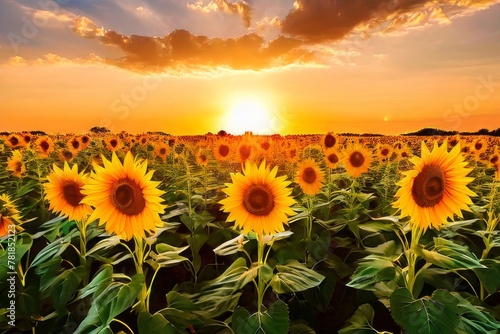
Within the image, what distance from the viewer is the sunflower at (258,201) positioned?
10.1 ft

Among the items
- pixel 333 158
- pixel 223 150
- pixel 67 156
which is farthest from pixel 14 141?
pixel 333 158

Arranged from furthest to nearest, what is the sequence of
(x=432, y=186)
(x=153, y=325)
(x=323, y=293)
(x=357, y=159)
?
(x=357, y=159) < (x=323, y=293) < (x=432, y=186) < (x=153, y=325)

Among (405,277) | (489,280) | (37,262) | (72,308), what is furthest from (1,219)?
(489,280)

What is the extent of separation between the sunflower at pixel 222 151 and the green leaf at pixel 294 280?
609cm

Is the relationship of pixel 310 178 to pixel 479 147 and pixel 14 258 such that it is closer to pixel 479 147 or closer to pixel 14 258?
pixel 14 258

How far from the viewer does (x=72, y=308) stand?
3.86 meters

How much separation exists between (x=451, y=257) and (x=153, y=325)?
1.70 metres

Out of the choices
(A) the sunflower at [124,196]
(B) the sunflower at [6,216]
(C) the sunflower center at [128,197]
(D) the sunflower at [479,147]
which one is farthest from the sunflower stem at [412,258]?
(D) the sunflower at [479,147]

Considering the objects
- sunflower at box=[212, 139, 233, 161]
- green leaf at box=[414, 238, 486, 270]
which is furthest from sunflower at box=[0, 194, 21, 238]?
sunflower at box=[212, 139, 233, 161]

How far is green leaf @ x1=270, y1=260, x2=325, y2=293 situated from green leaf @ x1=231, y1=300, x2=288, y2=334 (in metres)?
0.11

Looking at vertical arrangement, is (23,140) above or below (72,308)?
above

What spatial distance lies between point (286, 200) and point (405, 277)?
0.88 meters

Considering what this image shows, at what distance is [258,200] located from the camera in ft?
10.3

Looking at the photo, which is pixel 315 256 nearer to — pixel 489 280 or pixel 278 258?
pixel 278 258
